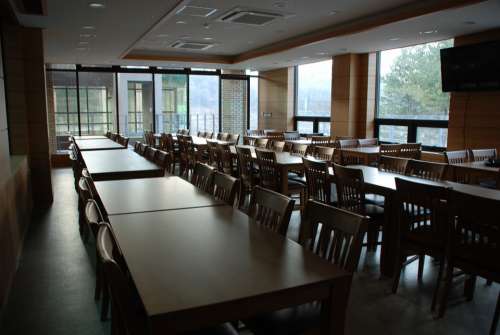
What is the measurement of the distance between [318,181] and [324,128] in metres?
7.37

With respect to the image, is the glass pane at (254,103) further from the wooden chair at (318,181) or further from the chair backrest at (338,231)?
the chair backrest at (338,231)

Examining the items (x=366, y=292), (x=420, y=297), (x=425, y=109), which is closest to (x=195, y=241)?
(x=366, y=292)

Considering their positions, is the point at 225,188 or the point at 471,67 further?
the point at 471,67

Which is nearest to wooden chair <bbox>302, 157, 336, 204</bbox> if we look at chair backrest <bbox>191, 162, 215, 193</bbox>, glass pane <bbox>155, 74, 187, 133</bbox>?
chair backrest <bbox>191, 162, 215, 193</bbox>

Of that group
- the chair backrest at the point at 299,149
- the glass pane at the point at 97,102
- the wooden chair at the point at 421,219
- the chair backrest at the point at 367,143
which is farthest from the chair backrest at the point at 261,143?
the glass pane at the point at 97,102

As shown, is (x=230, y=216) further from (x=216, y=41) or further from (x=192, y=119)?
(x=192, y=119)

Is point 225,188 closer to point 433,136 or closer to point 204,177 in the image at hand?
point 204,177

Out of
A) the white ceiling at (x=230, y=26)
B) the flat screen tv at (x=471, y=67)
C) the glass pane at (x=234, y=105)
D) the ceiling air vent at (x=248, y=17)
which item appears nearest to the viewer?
the white ceiling at (x=230, y=26)

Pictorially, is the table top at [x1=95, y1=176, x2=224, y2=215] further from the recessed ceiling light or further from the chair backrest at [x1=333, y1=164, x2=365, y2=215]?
the recessed ceiling light

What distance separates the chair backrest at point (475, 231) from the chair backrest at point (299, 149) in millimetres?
3134

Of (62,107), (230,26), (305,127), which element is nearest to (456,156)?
(230,26)

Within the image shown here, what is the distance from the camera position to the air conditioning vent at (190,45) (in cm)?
925

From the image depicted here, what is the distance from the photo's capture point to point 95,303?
118 inches

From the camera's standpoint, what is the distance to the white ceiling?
209 inches
